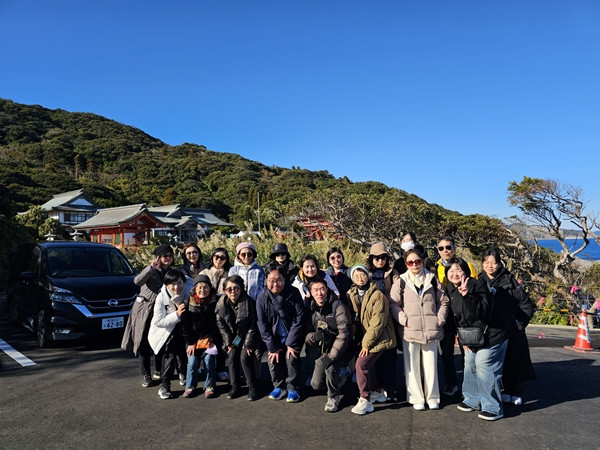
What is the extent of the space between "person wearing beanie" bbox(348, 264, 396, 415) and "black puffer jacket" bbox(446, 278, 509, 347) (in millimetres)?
621

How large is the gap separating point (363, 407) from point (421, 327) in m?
0.86

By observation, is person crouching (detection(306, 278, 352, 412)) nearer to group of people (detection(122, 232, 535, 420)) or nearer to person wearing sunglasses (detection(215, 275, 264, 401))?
group of people (detection(122, 232, 535, 420))

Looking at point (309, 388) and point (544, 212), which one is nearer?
point (309, 388)

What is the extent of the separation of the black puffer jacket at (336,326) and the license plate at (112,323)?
3.02 meters

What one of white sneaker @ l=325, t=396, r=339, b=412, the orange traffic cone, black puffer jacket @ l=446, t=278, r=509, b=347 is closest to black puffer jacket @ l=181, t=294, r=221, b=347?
white sneaker @ l=325, t=396, r=339, b=412

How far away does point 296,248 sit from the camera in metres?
10.0

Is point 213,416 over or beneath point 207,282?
beneath

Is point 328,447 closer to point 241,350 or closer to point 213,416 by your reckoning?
point 213,416

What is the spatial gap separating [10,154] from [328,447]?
2997 inches

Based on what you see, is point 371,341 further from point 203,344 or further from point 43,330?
point 43,330

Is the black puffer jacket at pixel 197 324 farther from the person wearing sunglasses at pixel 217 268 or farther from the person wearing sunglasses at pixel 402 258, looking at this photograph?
the person wearing sunglasses at pixel 402 258

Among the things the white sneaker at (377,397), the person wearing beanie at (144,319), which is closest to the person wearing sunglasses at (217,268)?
the person wearing beanie at (144,319)

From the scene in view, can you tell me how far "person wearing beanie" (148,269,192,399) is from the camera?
12.9ft

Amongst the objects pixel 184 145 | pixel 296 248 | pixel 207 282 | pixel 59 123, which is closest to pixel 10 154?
pixel 59 123
